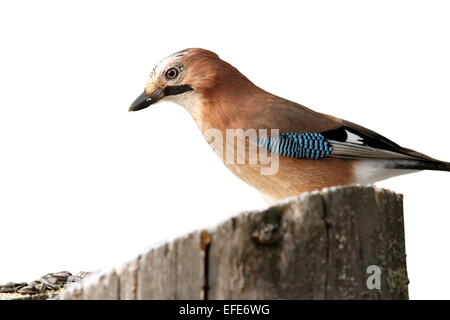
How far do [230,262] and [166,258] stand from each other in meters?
0.32

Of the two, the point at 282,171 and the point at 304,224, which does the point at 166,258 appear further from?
the point at 282,171

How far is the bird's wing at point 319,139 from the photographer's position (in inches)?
209

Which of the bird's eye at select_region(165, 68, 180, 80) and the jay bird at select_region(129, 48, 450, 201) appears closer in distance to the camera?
the jay bird at select_region(129, 48, 450, 201)

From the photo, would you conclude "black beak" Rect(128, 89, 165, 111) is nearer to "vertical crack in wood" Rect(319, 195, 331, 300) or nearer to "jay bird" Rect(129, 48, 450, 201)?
"jay bird" Rect(129, 48, 450, 201)

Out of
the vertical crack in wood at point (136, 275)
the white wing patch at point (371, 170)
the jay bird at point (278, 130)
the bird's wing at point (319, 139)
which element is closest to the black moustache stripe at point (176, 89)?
the jay bird at point (278, 130)

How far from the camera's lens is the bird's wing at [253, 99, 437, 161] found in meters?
5.32

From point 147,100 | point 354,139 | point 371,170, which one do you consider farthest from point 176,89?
point 371,170

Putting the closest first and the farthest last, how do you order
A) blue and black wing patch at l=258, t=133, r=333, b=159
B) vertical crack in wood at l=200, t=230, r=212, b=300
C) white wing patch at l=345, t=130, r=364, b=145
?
vertical crack in wood at l=200, t=230, r=212, b=300 → blue and black wing patch at l=258, t=133, r=333, b=159 → white wing patch at l=345, t=130, r=364, b=145

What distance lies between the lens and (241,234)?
3561 mm

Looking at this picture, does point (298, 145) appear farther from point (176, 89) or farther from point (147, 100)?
point (147, 100)

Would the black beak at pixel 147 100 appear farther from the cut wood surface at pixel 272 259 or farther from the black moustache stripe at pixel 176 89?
the cut wood surface at pixel 272 259

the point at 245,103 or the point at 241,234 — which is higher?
the point at 245,103

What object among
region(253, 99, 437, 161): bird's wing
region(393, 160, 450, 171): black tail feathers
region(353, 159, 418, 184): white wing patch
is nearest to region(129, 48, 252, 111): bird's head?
region(253, 99, 437, 161): bird's wing
